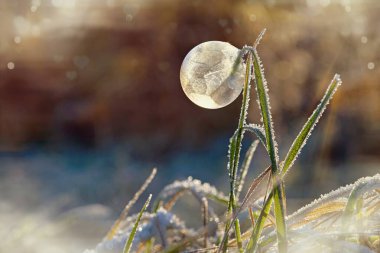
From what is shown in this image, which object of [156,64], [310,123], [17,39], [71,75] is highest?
[17,39]

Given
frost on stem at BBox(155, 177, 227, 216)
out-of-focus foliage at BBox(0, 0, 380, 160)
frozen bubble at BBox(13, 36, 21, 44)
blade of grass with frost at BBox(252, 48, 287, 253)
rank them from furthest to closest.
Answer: frozen bubble at BBox(13, 36, 21, 44) < out-of-focus foliage at BBox(0, 0, 380, 160) < frost on stem at BBox(155, 177, 227, 216) < blade of grass with frost at BBox(252, 48, 287, 253)

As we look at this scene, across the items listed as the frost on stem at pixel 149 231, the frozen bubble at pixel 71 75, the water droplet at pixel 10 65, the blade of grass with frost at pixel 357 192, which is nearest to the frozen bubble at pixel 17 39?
the water droplet at pixel 10 65

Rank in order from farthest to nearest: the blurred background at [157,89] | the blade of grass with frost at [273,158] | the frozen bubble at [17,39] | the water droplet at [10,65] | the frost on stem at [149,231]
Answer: the water droplet at [10,65] → the frozen bubble at [17,39] → the blurred background at [157,89] → the frost on stem at [149,231] → the blade of grass with frost at [273,158]

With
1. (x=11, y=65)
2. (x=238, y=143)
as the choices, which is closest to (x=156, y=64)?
(x=11, y=65)

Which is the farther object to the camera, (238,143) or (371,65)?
(371,65)

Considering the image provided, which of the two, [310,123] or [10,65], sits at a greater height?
[10,65]

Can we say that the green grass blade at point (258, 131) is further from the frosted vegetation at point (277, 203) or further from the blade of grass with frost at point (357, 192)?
the blade of grass with frost at point (357, 192)

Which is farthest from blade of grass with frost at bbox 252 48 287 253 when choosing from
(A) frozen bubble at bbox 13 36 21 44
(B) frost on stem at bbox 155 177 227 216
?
(A) frozen bubble at bbox 13 36 21 44

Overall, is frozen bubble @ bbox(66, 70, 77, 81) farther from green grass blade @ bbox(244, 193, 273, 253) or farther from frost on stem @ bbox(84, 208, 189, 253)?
green grass blade @ bbox(244, 193, 273, 253)

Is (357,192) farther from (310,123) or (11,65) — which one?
(11,65)
